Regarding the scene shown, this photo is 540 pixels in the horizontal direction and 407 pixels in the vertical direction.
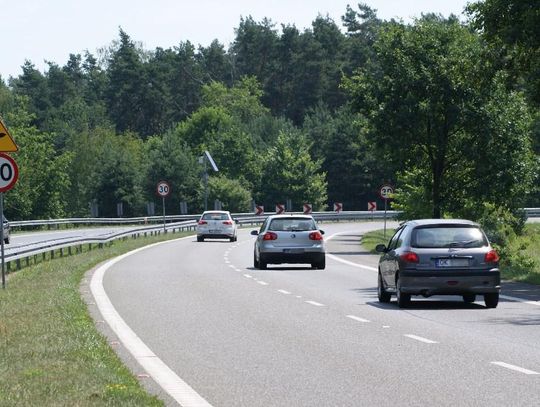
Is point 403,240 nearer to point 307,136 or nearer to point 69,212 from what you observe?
point 307,136

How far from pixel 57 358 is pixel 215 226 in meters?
46.9

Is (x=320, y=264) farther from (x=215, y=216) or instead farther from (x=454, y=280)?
(x=215, y=216)

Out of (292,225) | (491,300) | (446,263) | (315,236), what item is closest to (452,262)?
(446,263)

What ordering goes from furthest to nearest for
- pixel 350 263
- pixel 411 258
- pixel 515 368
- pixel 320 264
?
pixel 350 263 < pixel 320 264 < pixel 411 258 < pixel 515 368

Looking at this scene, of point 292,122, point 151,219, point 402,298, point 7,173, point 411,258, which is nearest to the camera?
point 411,258

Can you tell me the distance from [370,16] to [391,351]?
151 metres

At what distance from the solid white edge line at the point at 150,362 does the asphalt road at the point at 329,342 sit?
11cm

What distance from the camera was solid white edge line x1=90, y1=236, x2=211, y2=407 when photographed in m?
10.2

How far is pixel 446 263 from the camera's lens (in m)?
20.5

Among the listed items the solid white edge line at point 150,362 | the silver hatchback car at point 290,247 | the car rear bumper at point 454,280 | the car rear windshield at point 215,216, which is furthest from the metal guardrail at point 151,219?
the solid white edge line at point 150,362

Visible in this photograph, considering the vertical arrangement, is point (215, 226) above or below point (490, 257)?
above

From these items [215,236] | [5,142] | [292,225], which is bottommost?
[215,236]

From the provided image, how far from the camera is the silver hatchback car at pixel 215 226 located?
5909cm

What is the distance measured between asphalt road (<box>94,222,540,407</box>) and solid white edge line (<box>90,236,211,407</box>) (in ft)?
0.35
